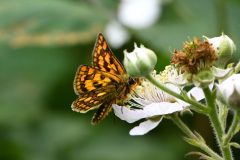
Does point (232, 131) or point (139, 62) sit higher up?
point (139, 62)

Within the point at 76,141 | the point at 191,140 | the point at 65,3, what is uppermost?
the point at 65,3

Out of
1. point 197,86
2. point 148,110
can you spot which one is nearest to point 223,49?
point 197,86

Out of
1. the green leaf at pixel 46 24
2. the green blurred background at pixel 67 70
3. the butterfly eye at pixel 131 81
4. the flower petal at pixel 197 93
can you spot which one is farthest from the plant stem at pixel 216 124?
the green leaf at pixel 46 24

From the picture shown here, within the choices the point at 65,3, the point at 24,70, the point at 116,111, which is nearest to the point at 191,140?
the point at 116,111

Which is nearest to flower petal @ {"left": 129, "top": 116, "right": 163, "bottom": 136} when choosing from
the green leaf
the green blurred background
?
the green blurred background

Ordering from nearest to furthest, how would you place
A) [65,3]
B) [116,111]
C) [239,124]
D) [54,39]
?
[239,124], [116,111], [54,39], [65,3]

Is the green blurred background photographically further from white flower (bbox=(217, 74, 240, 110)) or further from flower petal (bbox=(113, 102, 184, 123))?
white flower (bbox=(217, 74, 240, 110))

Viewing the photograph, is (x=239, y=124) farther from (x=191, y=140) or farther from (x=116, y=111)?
(x=116, y=111)

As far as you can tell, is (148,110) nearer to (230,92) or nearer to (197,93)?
(197,93)
